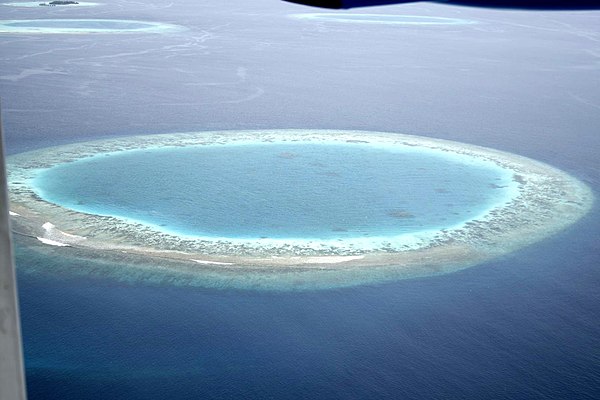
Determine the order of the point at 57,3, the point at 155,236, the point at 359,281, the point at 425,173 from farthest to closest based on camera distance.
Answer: the point at 57,3 → the point at 425,173 → the point at 155,236 → the point at 359,281

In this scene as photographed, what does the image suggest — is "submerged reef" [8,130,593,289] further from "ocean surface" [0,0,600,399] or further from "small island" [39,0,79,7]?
"small island" [39,0,79,7]

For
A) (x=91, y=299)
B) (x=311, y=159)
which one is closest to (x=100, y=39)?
(x=311, y=159)

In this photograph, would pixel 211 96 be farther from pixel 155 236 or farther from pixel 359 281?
pixel 359 281

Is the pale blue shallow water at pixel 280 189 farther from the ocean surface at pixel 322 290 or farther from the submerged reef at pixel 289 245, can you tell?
the ocean surface at pixel 322 290

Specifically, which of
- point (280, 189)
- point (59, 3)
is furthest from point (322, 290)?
point (59, 3)

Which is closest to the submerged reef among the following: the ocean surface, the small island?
the ocean surface

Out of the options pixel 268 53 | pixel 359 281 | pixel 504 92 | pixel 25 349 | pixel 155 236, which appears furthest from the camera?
pixel 268 53

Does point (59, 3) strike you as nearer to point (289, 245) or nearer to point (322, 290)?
point (289, 245)
